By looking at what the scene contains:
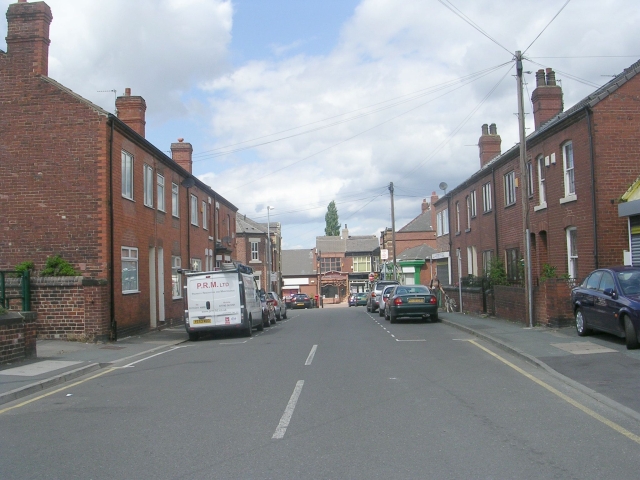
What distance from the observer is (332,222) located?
93.2 m

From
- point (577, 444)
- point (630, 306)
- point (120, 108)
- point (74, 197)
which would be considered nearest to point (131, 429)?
point (577, 444)

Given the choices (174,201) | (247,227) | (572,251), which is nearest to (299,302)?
(247,227)

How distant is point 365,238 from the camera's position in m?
88.9

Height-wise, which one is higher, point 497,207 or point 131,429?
point 497,207

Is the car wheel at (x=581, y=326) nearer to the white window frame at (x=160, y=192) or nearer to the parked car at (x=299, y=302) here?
the white window frame at (x=160, y=192)

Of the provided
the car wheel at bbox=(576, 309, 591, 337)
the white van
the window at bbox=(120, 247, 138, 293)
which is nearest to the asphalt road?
the car wheel at bbox=(576, 309, 591, 337)

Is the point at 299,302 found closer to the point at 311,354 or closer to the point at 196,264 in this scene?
the point at 196,264

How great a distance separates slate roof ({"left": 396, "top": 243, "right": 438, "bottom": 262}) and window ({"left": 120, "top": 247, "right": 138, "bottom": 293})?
36865 mm

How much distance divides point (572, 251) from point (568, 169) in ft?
8.33

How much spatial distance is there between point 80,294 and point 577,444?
584 inches

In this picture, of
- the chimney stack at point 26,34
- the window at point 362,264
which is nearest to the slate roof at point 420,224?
the window at point 362,264

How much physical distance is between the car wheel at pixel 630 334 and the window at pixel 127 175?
14862mm

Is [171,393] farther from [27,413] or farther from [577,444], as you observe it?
[577,444]


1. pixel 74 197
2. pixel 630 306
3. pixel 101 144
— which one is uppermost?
pixel 101 144
